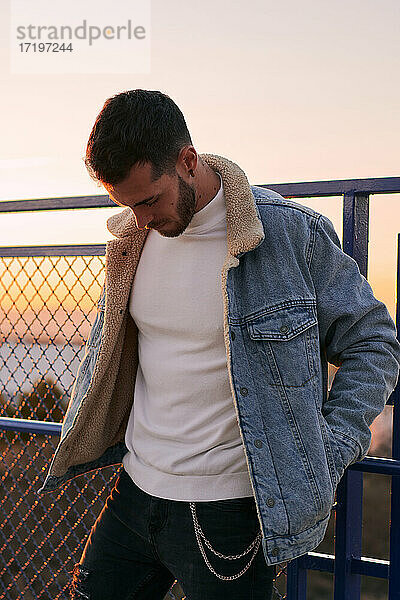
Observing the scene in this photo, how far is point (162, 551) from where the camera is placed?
172 cm

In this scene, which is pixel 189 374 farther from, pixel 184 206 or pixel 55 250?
pixel 55 250

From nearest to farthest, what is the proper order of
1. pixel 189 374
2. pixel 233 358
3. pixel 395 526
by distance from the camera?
pixel 233 358 < pixel 189 374 < pixel 395 526

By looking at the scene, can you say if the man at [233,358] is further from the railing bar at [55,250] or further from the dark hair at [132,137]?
the railing bar at [55,250]

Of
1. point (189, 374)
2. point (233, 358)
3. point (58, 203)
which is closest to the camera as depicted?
point (233, 358)

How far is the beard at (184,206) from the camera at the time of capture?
1637mm

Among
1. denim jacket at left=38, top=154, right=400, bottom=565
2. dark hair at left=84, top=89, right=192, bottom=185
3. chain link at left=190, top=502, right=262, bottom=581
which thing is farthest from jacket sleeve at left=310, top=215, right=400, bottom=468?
dark hair at left=84, top=89, right=192, bottom=185

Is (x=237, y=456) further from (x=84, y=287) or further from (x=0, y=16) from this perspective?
(x=0, y=16)

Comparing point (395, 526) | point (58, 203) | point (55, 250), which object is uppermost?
point (58, 203)

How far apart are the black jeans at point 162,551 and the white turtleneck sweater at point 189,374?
41mm

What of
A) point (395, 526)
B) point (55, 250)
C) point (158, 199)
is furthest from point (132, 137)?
point (395, 526)

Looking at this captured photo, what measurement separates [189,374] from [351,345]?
347 mm

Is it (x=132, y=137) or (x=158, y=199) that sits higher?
(x=132, y=137)

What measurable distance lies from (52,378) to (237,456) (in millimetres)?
1254

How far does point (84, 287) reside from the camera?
98.7 inches
